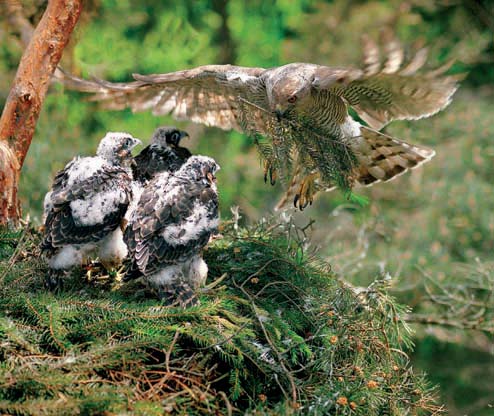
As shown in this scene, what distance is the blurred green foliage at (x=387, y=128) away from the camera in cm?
663

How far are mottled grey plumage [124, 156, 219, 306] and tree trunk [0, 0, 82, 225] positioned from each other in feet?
3.05

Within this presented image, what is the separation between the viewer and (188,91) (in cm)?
460

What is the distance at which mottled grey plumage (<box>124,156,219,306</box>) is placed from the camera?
3.06 m

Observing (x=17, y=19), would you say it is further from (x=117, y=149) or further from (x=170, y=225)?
(x=170, y=225)

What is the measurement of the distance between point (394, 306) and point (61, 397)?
1.65m

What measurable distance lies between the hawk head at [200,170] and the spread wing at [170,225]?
0.25 feet

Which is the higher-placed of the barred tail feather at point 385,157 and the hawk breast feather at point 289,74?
the hawk breast feather at point 289,74

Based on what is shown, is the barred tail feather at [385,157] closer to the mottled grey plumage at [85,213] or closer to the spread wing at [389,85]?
the spread wing at [389,85]

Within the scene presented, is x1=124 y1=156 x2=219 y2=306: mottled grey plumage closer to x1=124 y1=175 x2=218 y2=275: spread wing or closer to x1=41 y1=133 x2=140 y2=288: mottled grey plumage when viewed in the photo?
x1=124 y1=175 x2=218 y2=275: spread wing

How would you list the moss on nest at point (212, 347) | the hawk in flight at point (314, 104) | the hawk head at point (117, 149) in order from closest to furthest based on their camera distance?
the moss on nest at point (212, 347) < the hawk in flight at point (314, 104) < the hawk head at point (117, 149)

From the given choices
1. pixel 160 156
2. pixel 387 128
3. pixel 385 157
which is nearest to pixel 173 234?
pixel 160 156

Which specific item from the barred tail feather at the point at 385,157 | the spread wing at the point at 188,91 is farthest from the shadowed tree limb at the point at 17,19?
the barred tail feather at the point at 385,157

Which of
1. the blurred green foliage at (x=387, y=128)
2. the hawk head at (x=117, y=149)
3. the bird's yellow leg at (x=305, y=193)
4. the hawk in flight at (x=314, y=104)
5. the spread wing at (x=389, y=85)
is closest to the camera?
the spread wing at (x=389, y=85)

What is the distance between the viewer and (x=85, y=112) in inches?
288
